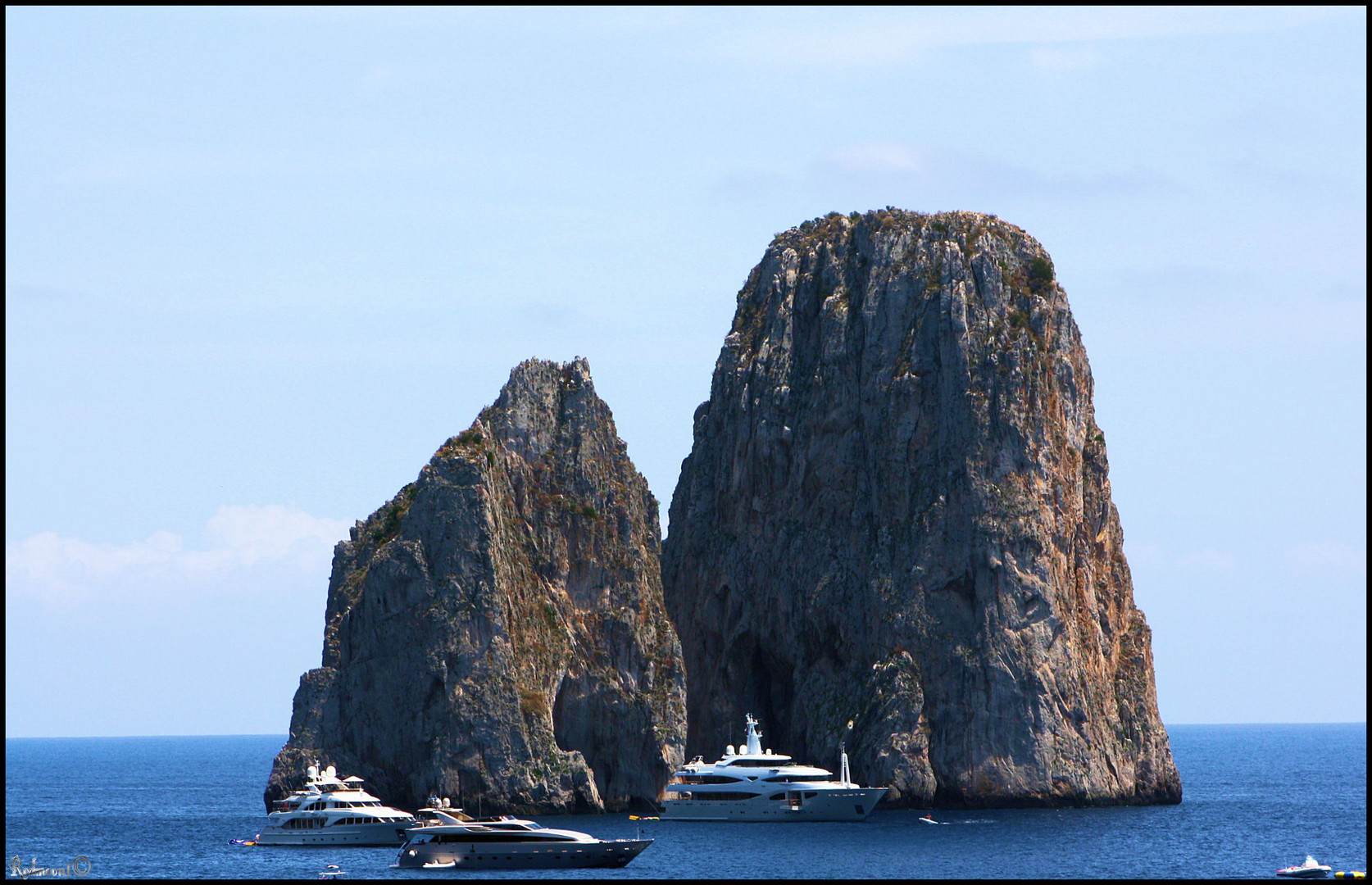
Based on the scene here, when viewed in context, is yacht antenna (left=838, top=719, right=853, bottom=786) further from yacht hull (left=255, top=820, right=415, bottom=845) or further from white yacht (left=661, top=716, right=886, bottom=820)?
yacht hull (left=255, top=820, right=415, bottom=845)

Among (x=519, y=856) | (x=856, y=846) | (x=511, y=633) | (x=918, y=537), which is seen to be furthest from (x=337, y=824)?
(x=918, y=537)

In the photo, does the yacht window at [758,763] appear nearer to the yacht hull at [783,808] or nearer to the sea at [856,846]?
the yacht hull at [783,808]

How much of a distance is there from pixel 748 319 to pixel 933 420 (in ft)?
86.6

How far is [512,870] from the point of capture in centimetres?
9794

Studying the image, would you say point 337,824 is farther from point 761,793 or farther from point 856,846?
point 761,793

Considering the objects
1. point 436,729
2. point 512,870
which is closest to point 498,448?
point 436,729

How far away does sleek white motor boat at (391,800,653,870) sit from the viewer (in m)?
98.1

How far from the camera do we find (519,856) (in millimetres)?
98125

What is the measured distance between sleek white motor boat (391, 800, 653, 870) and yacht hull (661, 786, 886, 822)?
3472cm

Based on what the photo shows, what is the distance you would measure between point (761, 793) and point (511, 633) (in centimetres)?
2105

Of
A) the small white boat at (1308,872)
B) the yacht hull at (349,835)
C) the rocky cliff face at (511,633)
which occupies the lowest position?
the small white boat at (1308,872)

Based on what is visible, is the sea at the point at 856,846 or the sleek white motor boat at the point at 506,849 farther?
the sea at the point at 856,846

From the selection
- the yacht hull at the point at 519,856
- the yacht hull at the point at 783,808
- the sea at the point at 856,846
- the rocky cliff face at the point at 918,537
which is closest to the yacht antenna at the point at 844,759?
the rocky cliff face at the point at 918,537

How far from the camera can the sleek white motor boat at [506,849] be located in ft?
322
